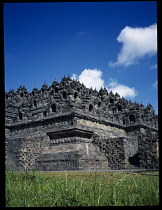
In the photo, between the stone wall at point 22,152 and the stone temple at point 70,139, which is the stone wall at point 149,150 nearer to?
the stone temple at point 70,139

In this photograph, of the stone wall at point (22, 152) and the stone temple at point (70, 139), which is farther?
the stone wall at point (22, 152)

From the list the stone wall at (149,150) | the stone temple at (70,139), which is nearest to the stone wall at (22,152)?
the stone temple at (70,139)

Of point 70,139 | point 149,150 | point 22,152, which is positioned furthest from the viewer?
point 70,139

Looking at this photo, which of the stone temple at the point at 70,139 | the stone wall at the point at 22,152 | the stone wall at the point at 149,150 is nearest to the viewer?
the stone wall at the point at 149,150

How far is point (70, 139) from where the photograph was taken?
16.4m

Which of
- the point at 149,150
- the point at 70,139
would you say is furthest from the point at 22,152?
the point at 149,150

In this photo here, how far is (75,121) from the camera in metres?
17.6

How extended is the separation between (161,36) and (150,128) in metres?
27.6

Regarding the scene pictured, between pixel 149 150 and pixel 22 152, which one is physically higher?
pixel 149 150

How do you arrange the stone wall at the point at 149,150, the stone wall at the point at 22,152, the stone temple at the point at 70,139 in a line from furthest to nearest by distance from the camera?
the stone wall at the point at 22,152, the stone temple at the point at 70,139, the stone wall at the point at 149,150

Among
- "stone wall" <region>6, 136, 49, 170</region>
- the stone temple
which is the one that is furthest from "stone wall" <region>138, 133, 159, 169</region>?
"stone wall" <region>6, 136, 49, 170</region>

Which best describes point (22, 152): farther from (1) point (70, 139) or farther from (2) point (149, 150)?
(2) point (149, 150)

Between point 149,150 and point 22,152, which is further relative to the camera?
point 22,152

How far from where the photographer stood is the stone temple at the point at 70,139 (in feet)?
46.4
